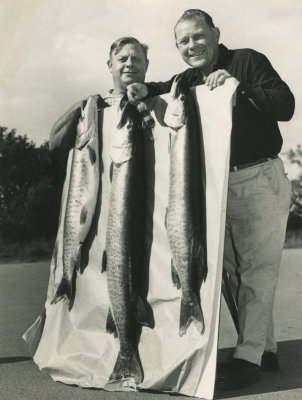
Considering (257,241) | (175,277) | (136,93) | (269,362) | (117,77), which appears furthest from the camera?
(117,77)

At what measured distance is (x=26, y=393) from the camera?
3.70m

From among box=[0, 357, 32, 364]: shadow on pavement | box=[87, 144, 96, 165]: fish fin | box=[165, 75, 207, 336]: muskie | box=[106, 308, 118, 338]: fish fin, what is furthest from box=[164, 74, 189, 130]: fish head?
box=[0, 357, 32, 364]: shadow on pavement

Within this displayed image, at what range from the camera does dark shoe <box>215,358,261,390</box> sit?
3676mm

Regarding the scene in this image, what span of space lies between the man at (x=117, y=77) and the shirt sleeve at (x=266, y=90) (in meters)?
0.96

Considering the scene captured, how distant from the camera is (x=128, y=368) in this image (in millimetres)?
3734

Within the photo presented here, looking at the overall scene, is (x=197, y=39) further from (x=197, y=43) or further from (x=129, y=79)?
(x=129, y=79)

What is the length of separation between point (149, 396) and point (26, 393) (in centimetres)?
78

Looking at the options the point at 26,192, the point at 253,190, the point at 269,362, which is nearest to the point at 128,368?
the point at 269,362

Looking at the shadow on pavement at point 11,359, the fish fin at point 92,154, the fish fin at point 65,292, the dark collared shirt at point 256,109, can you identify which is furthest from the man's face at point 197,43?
the shadow on pavement at point 11,359

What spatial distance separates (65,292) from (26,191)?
60.6 feet

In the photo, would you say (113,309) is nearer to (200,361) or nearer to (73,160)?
(200,361)

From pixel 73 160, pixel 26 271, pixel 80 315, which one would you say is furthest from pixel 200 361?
pixel 26 271

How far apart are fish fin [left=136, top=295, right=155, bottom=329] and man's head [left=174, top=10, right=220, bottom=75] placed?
170cm

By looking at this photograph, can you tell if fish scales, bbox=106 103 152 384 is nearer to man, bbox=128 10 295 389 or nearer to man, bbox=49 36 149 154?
man, bbox=128 10 295 389
